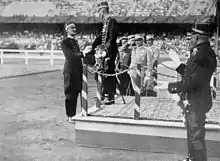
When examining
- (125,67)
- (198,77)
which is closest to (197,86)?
(198,77)

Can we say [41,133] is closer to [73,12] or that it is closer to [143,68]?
[143,68]

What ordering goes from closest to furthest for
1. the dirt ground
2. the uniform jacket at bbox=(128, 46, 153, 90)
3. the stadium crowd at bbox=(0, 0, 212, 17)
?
the dirt ground, the uniform jacket at bbox=(128, 46, 153, 90), the stadium crowd at bbox=(0, 0, 212, 17)

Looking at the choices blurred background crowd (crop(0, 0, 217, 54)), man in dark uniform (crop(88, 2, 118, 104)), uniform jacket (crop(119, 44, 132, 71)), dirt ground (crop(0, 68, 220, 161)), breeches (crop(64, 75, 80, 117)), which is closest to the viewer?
dirt ground (crop(0, 68, 220, 161))

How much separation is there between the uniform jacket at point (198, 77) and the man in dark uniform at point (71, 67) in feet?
12.4

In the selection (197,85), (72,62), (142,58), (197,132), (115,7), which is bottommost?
(197,132)

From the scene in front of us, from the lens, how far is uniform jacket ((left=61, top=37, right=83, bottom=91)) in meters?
8.36

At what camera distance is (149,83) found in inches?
408

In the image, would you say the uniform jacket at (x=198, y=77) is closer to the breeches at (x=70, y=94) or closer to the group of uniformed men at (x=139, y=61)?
the breeches at (x=70, y=94)

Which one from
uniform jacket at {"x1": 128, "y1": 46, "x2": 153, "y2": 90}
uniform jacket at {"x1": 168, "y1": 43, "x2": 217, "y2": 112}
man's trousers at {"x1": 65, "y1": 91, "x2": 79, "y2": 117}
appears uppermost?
uniform jacket at {"x1": 168, "y1": 43, "x2": 217, "y2": 112}

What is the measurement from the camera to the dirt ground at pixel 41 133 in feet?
20.9

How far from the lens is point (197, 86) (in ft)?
16.0

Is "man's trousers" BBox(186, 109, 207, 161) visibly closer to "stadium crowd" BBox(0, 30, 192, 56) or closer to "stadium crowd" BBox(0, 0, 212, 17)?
"stadium crowd" BBox(0, 30, 192, 56)

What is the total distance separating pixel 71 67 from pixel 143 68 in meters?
2.41

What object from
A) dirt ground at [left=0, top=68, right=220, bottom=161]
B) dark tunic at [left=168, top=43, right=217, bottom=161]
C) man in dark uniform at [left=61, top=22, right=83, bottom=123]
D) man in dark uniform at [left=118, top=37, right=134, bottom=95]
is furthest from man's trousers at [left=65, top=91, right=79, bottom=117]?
dark tunic at [left=168, top=43, right=217, bottom=161]
